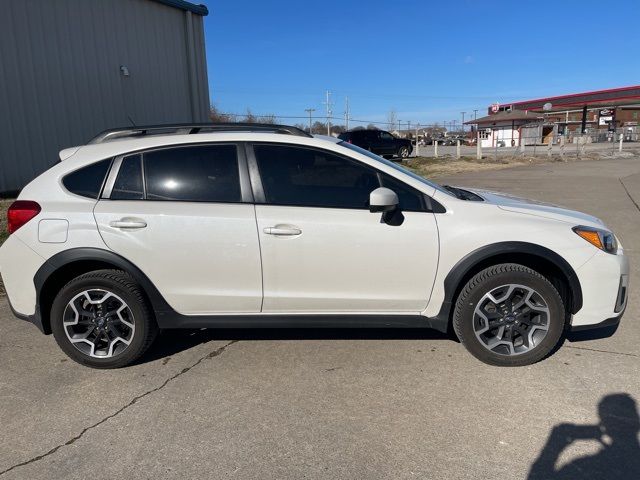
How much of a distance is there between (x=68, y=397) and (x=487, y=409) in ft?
8.85

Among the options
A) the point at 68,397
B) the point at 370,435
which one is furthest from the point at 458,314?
the point at 68,397

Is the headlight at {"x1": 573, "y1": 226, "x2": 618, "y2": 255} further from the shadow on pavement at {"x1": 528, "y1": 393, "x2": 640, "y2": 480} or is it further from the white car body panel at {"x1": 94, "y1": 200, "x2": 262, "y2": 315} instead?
the white car body panel at {"x1": 94, "y1": 200, "x2": 262, "y2": 315}

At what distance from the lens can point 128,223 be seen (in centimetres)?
342

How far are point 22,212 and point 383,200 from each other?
8.33ft

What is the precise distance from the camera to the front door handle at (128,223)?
134 inches

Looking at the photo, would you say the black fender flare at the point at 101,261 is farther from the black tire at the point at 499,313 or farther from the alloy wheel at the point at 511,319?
the alloy wheel at the point at 511,319

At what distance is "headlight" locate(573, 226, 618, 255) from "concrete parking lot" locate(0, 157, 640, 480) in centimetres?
84

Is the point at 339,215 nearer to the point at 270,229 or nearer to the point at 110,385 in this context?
the point at 270,229

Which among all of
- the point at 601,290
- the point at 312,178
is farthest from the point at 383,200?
the point at 601,290

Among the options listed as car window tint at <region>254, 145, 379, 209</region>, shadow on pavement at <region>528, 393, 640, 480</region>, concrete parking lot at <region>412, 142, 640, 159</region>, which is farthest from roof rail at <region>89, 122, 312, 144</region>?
concrete parking lot at <region>412, 142, 640, 159</region>

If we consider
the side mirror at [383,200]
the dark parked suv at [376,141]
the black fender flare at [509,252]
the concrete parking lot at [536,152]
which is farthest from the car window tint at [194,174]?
the concrete parking lot at [536,152]

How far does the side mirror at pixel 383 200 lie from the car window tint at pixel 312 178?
16 centimetres

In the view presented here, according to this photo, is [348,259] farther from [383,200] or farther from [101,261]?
[101,261]

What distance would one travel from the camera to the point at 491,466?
2.52 m
